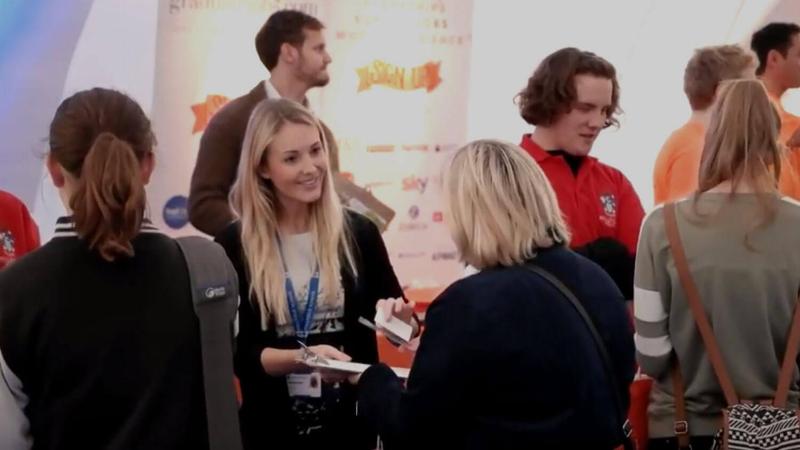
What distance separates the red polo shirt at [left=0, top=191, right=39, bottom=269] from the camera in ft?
10.5

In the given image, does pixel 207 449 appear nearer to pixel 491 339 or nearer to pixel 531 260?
pixel 491 339

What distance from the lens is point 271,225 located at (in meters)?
2.73

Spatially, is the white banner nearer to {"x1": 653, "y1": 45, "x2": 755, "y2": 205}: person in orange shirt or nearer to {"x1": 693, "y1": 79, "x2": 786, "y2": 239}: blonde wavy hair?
{"x1": 653, "y1": 45, "x2": 755, "y2": 205}: person in orange shirt

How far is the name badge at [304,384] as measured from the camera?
264 centimetres

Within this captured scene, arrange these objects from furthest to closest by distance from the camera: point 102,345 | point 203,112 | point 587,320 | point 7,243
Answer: point 203,112, point 7,243, point 587,320, point 102,345

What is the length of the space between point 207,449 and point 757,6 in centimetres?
448

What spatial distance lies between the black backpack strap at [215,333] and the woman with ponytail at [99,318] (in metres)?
0.02

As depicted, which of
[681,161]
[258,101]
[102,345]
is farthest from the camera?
[258,101]

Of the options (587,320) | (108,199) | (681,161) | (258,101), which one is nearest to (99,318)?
(108,199)

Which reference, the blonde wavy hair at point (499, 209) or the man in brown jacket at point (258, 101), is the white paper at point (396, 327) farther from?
the man in brown jacket at point (258, 101)

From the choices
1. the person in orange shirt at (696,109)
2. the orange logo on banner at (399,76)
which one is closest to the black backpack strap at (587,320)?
the person in orange shirt at (696,109)

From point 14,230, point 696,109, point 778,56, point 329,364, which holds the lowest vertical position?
point 329,364

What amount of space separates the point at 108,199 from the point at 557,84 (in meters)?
1.63

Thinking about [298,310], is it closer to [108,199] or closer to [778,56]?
[108,199]
